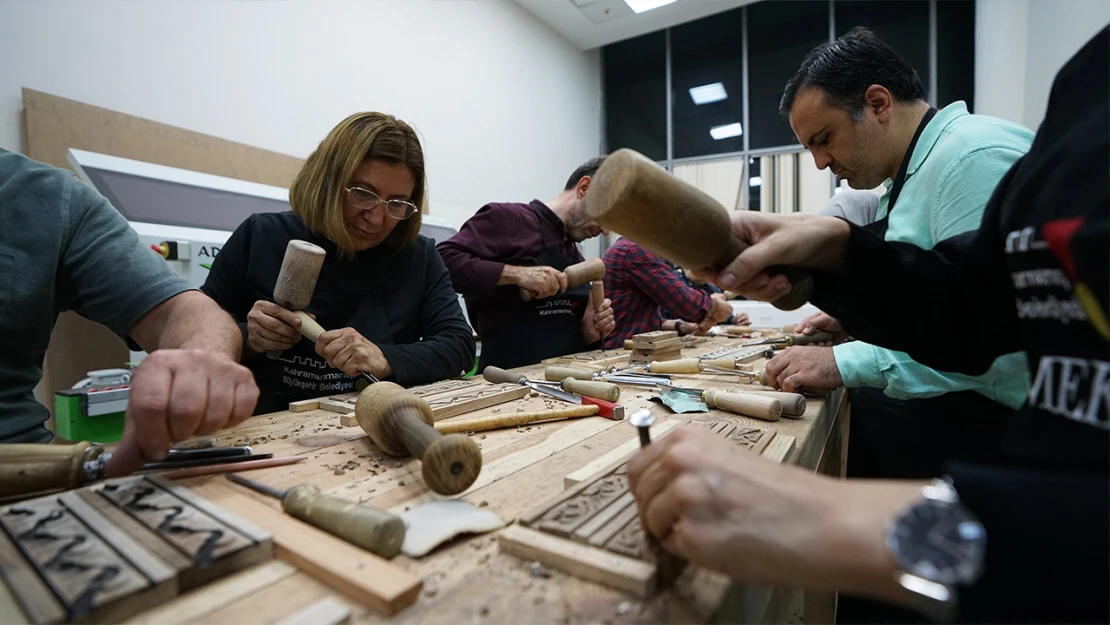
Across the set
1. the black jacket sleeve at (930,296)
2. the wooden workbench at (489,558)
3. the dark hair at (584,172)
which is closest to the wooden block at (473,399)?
the wooden workbench at (489,558)

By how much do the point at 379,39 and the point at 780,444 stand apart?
4995 mm

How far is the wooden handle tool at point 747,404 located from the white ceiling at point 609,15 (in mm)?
6754

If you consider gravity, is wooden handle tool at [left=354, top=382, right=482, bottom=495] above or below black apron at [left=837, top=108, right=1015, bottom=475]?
above

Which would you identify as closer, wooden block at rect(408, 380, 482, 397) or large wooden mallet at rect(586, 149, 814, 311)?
large wooden mallet at rect(586, 149, 814, 311)

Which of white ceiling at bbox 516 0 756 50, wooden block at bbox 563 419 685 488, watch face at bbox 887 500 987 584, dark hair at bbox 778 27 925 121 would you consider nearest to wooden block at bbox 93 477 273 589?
wooden block at bbox 563 419 685 488

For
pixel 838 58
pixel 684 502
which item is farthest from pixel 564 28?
pixel 684 502

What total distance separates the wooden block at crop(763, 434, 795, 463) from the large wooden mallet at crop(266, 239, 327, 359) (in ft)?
4.59

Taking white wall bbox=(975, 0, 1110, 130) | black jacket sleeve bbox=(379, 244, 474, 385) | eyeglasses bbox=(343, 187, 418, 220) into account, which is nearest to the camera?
black jacket sleeve bbox=(379, 244, 474, 385)

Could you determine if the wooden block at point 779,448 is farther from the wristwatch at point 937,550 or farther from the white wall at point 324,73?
the white wall at point 324,73

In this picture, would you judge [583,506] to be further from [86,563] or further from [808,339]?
[808,339]

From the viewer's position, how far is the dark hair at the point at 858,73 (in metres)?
2.20

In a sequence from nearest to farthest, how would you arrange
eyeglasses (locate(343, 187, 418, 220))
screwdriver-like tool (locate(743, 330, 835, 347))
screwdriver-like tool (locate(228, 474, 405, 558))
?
screwdriver-like tool (locate(228, 474, 405, 558)), eyeglasses (locate(343, 187, 418, 220)), screwdriver-like tool (locate(743, 330, 835, 347))

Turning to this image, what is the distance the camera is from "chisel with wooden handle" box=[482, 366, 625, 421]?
1513mm

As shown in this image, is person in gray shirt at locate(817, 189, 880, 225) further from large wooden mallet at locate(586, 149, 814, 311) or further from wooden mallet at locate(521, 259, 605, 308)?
large wooden mallet at locate(586, 149, 814, 311)
